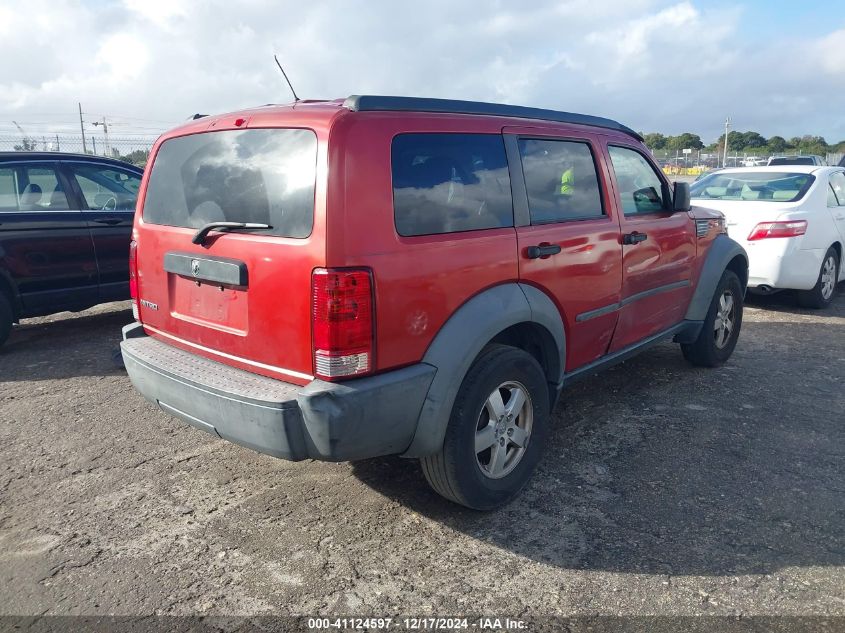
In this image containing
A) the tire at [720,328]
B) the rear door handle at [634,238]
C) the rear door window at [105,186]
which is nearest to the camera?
the rear door handle at [634,238]

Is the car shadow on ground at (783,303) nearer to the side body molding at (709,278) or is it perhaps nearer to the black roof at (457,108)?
the side body molding at (709,278)

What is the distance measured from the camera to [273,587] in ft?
8.96

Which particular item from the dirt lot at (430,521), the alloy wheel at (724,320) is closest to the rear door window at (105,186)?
the dirt lot at (430,521)

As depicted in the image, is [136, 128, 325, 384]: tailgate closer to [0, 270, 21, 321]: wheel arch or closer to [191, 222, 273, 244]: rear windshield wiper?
[191, 222, 273, 244]: rear windshield wiper

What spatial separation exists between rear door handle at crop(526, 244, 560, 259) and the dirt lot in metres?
1.23

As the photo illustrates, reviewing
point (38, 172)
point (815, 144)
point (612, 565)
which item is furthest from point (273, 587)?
point (815, 144)

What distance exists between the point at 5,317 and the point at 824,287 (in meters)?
8.56

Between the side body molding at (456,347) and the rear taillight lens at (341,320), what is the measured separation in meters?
0.36

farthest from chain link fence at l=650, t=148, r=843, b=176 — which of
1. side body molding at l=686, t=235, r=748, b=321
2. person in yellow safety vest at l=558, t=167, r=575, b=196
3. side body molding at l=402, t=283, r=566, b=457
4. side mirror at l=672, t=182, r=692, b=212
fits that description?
side body molding at l=402, t=283, r=566, b=457

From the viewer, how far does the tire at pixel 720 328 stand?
17.3 ft

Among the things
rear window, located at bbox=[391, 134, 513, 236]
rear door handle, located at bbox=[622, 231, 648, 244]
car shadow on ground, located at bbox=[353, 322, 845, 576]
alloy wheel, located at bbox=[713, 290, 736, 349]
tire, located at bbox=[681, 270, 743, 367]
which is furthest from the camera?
alloy wheel, located at bbox=[713, 290, 736, 349]

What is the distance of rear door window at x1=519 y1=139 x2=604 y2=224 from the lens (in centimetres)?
353

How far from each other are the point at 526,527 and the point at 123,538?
190cm

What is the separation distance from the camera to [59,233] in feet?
20.4
